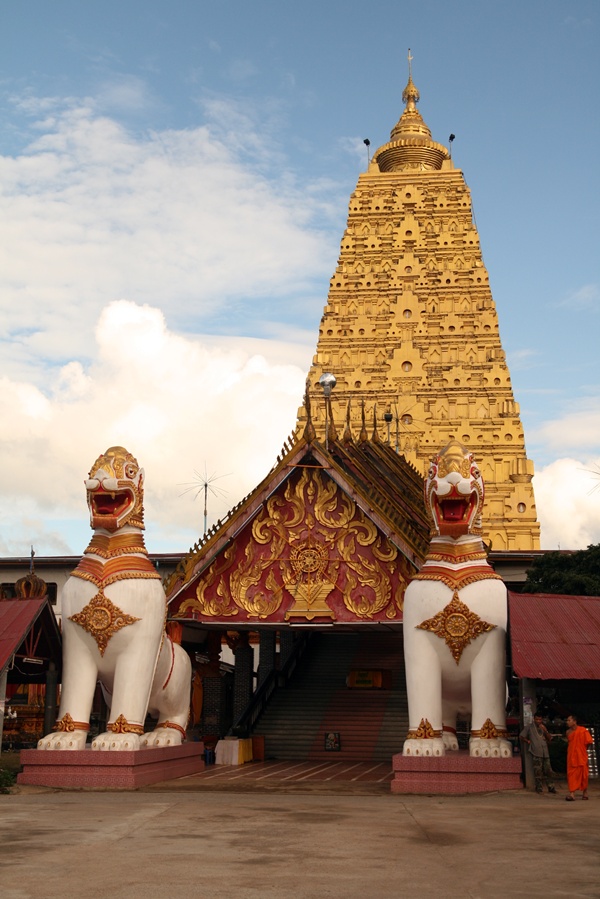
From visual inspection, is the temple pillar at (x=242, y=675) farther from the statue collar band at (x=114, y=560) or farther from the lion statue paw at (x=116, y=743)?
the lion statue paw at (x=116, y=743)

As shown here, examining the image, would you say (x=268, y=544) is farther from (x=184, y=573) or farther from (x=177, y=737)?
(x=177, y=737)

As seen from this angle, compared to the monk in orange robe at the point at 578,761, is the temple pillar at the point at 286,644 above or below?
above

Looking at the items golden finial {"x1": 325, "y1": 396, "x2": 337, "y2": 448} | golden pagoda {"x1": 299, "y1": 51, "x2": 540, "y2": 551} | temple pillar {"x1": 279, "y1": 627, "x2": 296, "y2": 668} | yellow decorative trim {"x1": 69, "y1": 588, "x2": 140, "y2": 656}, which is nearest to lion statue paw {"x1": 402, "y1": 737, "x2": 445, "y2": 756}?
yellow decorative trim {"x1": 69, "y1": 588, "x2": 140, "y2": 656}

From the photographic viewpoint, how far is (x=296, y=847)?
10.6 metres

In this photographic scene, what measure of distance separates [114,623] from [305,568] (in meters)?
4.36

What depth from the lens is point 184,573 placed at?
20.4m

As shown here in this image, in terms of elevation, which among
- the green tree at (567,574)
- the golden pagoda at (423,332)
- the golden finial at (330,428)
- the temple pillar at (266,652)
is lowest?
the temple pillar at (266,652)

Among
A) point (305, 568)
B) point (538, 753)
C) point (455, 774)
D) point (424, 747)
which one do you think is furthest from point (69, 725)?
point (538, 753)

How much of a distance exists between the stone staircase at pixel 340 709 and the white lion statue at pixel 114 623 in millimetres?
6390

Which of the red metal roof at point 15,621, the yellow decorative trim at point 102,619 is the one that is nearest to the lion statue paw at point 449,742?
the yellow decorative trim at point 102,619

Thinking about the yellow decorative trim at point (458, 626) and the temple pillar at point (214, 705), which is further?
the temple pillar at point (214, 705)

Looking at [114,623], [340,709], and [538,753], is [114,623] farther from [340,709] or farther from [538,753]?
[340,709]

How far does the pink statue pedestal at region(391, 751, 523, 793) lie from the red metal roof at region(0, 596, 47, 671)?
20.0ft

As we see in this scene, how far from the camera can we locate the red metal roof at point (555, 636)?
16.1 meters
